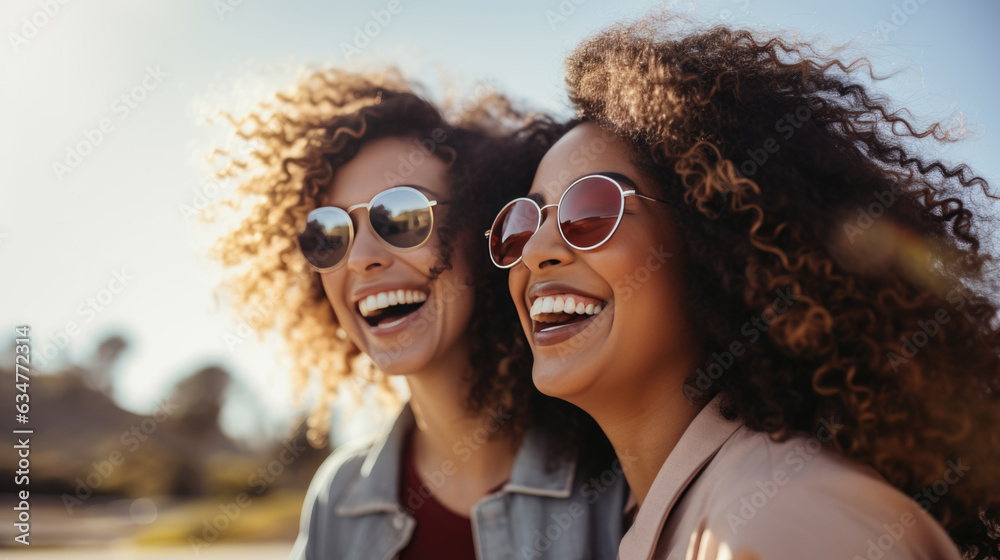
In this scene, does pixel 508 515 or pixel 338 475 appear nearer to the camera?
pixel 508 515

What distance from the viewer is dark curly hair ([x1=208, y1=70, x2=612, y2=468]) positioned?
10.1ft

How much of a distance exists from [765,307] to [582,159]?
0.85m

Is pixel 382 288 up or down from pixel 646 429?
up

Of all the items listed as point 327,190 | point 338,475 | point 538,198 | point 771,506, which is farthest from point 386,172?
point 771,506

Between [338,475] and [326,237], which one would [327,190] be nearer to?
[326,237]

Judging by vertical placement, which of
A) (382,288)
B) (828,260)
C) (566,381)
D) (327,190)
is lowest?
(566,381)

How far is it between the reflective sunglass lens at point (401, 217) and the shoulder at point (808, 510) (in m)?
1.61

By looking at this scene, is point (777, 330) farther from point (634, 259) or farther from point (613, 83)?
point (613, 83)

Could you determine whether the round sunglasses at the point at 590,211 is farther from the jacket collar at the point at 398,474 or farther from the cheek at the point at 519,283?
the jacket collar at the point at 398,474

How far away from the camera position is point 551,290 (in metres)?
2.37

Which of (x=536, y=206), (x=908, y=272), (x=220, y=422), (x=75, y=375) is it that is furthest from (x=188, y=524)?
(x=908, y=272)

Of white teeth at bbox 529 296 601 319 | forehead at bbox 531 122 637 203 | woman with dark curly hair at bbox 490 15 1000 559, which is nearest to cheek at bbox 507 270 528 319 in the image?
woman with dark curly hair at bbox 490 15 1000 559

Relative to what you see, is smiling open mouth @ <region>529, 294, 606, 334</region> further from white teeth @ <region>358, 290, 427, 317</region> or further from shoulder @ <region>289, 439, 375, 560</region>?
shoulder @ <region>289, 439, 375, 560</region>

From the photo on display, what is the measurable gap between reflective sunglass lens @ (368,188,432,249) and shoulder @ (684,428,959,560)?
1608 mm
